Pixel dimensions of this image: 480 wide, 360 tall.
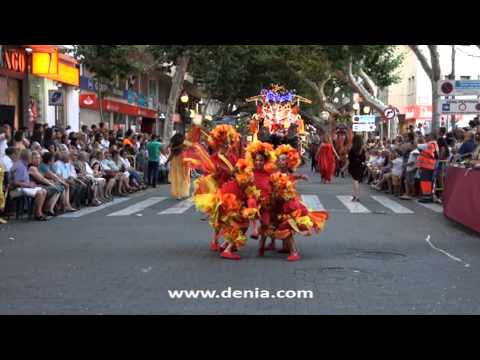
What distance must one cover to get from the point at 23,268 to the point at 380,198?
1260cm

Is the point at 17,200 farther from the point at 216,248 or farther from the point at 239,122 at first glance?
the point at 239,122

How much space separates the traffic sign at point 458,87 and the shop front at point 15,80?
12.3m

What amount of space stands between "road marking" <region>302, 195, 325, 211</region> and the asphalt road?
2.43 metres

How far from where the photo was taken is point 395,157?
22594mm

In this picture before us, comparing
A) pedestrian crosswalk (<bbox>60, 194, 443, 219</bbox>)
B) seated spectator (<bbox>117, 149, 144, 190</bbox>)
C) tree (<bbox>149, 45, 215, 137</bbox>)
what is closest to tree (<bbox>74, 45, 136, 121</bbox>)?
tree (<bbox>149, 45, 215, 137</bbox>)

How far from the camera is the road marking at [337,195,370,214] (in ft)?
56.5

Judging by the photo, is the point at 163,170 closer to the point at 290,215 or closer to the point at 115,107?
the point at 115,107

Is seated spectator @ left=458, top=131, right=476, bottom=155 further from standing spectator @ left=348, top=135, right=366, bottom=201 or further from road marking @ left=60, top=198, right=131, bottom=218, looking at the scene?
road marking @ left=60, top=198, right=131, bottom=218

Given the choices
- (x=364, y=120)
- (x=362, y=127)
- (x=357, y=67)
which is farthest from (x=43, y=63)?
(x=364, y=120)

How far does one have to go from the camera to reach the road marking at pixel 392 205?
17328mm

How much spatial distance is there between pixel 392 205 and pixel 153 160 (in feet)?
31.3

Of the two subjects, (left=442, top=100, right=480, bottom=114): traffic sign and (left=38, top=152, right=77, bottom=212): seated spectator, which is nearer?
(left=38, top=152, right=77, bottom=212): seated spectator

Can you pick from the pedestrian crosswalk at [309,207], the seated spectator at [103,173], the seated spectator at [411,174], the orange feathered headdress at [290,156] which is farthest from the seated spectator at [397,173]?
the orange feathered headdress at [290,156]
